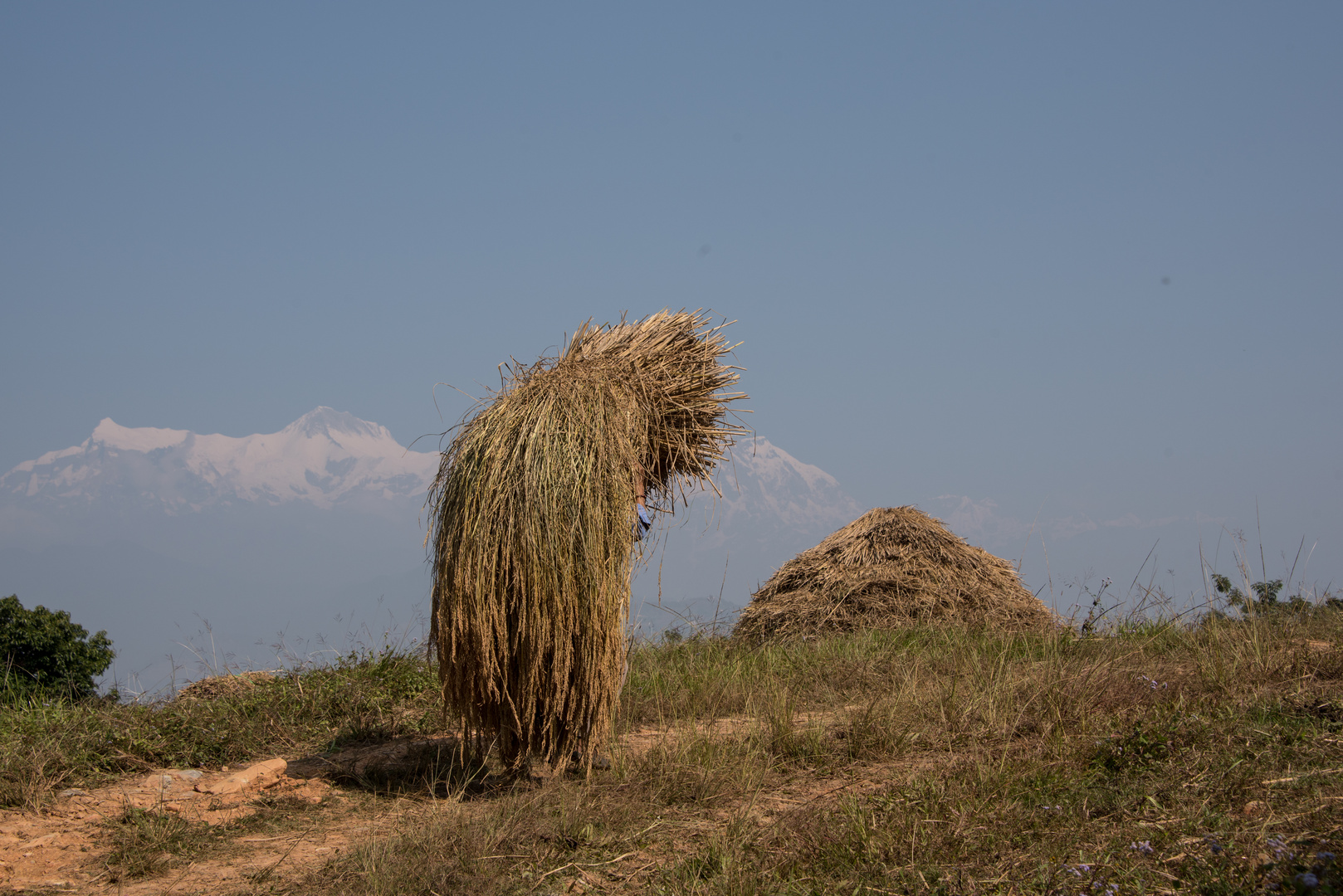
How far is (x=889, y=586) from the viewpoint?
30.4ft

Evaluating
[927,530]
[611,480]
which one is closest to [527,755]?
[611,480]

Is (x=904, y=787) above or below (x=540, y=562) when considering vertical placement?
below

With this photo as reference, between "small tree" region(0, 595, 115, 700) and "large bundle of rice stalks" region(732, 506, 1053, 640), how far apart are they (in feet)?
21.9

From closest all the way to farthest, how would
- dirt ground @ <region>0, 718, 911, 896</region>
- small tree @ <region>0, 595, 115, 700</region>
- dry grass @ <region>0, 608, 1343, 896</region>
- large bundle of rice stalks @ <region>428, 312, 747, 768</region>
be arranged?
dry grass @ <region>0, 608, 1343, 896</region> < dirt ground @ <region>0, 718, 911, 896</region> < large bundle of rice stalks @ <region>428, 312, 747, 768</region> < small tree @ <region>0, 595, 115, 700</region>

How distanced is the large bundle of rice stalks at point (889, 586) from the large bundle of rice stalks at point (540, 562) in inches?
203

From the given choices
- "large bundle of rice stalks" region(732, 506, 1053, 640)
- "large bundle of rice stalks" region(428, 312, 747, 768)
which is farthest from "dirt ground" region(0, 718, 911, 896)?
"large bundle of rice stalks" region(732, 506, 1053, 640)

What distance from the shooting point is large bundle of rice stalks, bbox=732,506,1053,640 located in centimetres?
906

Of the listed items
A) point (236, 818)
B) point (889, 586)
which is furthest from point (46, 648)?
point (889, 586)

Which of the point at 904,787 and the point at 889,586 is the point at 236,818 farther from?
the point at 889,586

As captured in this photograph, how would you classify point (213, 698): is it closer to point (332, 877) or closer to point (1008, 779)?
point (332, 877)

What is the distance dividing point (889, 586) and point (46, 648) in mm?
8522

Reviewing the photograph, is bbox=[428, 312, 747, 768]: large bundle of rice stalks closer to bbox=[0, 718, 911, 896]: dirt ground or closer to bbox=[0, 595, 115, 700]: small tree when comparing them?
bbox=[0, 718, 911, 896]: dirt ground

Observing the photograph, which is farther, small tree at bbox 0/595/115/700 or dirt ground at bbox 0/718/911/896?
small tree at bbox 0/595/115/700

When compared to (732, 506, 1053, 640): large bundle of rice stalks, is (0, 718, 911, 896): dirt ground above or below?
below
